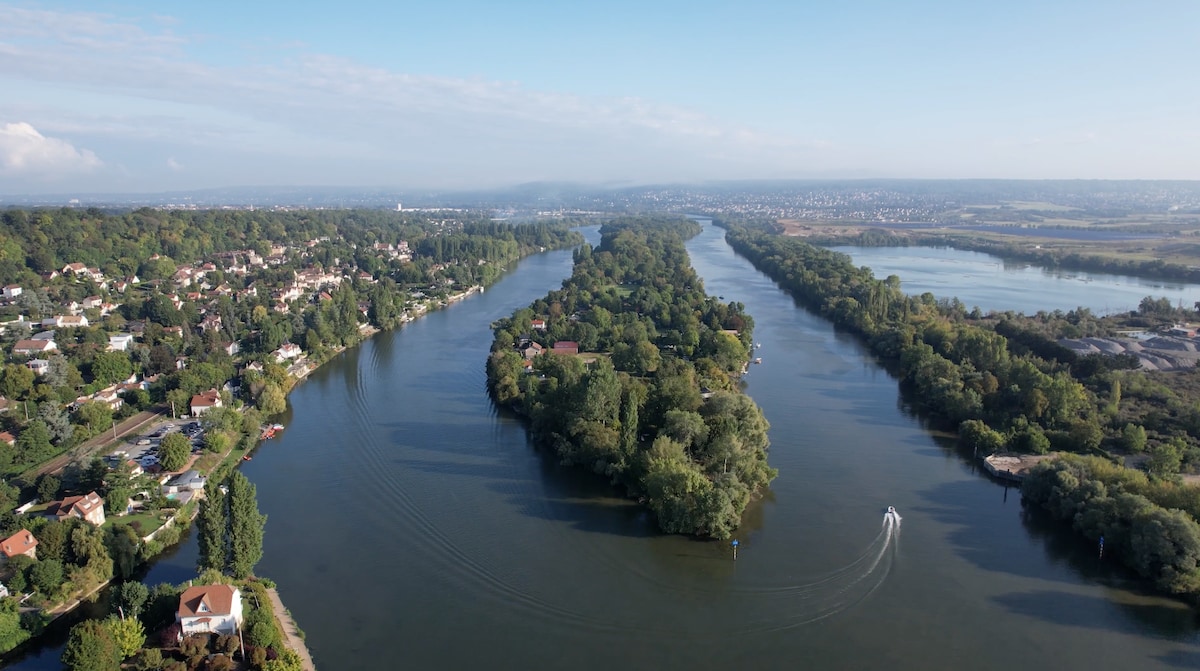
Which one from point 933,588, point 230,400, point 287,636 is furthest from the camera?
point 230,400

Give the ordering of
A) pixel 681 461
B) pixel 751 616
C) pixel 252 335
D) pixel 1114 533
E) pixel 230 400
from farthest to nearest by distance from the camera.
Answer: pixel 252 335 < pixel 230 400 < pixel 681 461 < pixel 1114 533 < pixel 751 616

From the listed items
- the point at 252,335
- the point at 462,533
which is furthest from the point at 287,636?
the point at 252,335

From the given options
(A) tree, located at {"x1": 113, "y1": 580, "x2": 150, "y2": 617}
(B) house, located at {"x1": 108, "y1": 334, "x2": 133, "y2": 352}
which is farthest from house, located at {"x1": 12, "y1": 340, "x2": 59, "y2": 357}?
(A) tree, located at {"x1": 113, "y1": 580, "x2": 150, "y2": 617}

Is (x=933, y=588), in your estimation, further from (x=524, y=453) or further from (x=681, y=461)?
(x=524, y=453)

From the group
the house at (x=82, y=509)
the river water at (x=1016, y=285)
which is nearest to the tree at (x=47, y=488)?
the house at (x=82, y=509)

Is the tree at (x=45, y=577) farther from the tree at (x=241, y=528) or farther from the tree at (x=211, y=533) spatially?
the tree at (x=241, y=528)

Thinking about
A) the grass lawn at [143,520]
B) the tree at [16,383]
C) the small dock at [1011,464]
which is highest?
the tree at [16,383]
